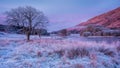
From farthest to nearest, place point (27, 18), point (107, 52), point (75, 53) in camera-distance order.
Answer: point (27, 18) < point (107, 52) < point (75, 53)

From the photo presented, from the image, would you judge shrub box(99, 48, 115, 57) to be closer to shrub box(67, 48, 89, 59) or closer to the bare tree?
shrub box(67, 48, 89, 59)

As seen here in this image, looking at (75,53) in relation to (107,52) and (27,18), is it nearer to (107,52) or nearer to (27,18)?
(107,52)

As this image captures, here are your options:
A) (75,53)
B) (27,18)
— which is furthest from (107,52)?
(27,18)

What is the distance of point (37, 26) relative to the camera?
37375 mm

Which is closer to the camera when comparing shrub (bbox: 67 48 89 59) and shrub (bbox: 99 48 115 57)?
shrub (bbox: 67 48 89 59)

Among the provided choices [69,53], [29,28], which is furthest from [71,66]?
[29,28]

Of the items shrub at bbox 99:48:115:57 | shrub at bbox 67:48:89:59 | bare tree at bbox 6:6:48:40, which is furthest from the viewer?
bare tree at bbox 6:6:48:40

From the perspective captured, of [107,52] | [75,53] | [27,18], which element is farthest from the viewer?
[27,18]

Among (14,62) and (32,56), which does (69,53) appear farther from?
(14,62)

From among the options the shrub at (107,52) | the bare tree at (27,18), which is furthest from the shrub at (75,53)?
the bare tree at (27,18)

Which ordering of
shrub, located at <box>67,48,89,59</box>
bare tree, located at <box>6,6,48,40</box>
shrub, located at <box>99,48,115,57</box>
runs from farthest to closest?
bare tree, located at <box>6,6,48,40</box> → shrub, located at <box>99,48,115,57</box> → shrub, located at <box>67,48,89,59</box>

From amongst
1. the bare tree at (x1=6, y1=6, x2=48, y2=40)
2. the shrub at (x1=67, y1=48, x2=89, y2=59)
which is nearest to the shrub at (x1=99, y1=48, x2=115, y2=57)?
the shrub at (x1=67, y1=48, x2=89, y2=59)

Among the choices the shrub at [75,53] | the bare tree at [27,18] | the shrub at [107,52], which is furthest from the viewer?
the bare tree at [27,18]

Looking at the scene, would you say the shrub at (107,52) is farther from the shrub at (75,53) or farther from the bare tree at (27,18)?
the bare tree at (27,18)
